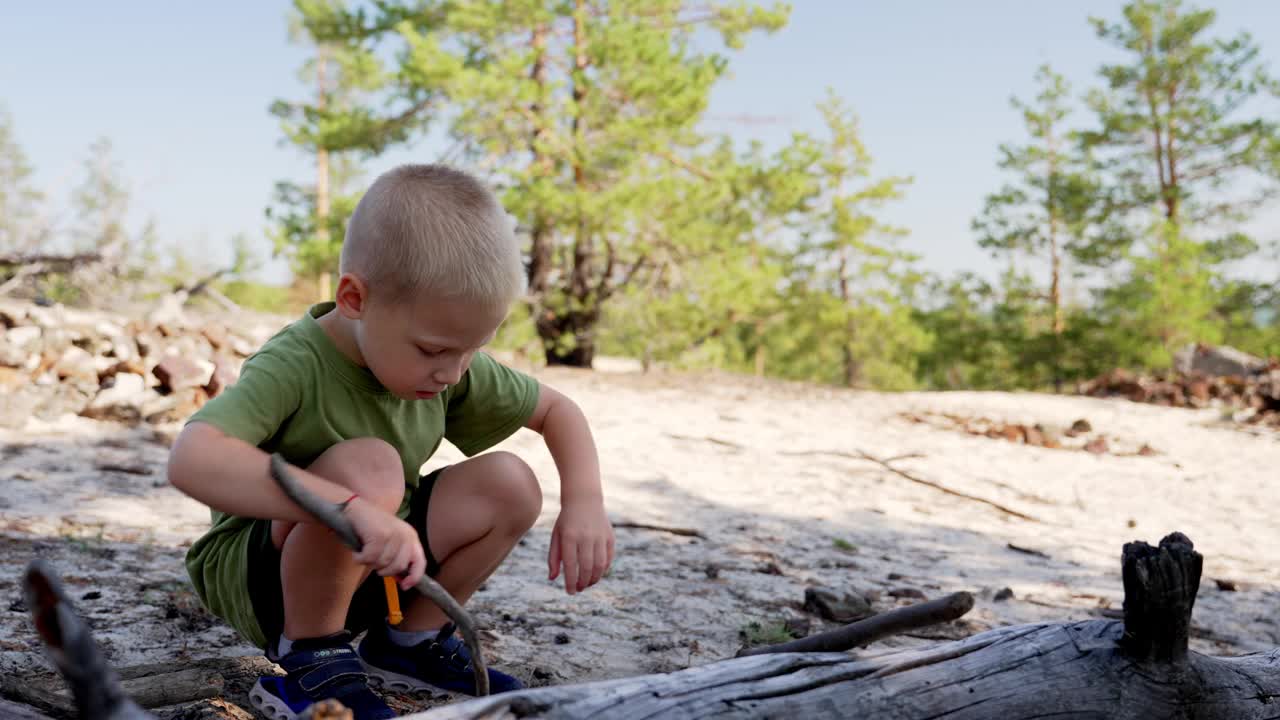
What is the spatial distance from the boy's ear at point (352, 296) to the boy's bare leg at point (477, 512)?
434 mm

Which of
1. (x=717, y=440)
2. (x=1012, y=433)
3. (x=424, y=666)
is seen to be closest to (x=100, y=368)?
(x=717, y=440)

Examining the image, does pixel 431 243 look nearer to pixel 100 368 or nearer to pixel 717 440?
pixel 717 440

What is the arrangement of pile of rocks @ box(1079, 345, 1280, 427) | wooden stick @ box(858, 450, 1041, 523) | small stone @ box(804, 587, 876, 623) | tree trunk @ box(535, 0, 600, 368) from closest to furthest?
1. small stone @ box(804, 587, 876, 623)
2. wooden stick @ box(858, 450, 1041, 523)
3. pile of rocks @ box(1079, 345, 1280, 427)
4. tree trunk @ box(535, 0, 600, 368)

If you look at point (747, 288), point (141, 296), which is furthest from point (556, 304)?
point (141, 296)

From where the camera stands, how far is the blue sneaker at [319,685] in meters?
1.77

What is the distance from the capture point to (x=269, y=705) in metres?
1.78

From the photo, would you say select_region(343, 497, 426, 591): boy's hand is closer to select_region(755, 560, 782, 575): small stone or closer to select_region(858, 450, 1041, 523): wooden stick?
select_region(755, 560, 782, 575): small stone

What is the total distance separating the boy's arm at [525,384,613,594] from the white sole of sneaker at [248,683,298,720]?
0.55 m

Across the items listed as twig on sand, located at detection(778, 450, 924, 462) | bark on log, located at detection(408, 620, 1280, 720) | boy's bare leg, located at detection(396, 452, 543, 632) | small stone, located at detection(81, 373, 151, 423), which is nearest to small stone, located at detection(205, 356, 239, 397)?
small stone, located at detection(81, 373, 151, 423)

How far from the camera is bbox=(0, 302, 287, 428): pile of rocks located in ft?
19.0

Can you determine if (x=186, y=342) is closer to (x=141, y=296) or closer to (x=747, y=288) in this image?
(x=141, y=296)

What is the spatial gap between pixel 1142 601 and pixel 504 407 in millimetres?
1326

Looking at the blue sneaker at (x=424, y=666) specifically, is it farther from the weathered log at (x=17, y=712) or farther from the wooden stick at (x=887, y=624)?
the wooden stick at (x=887, y=624)

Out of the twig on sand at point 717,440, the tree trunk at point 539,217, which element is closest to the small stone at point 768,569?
the twig on sand at point 717,440
